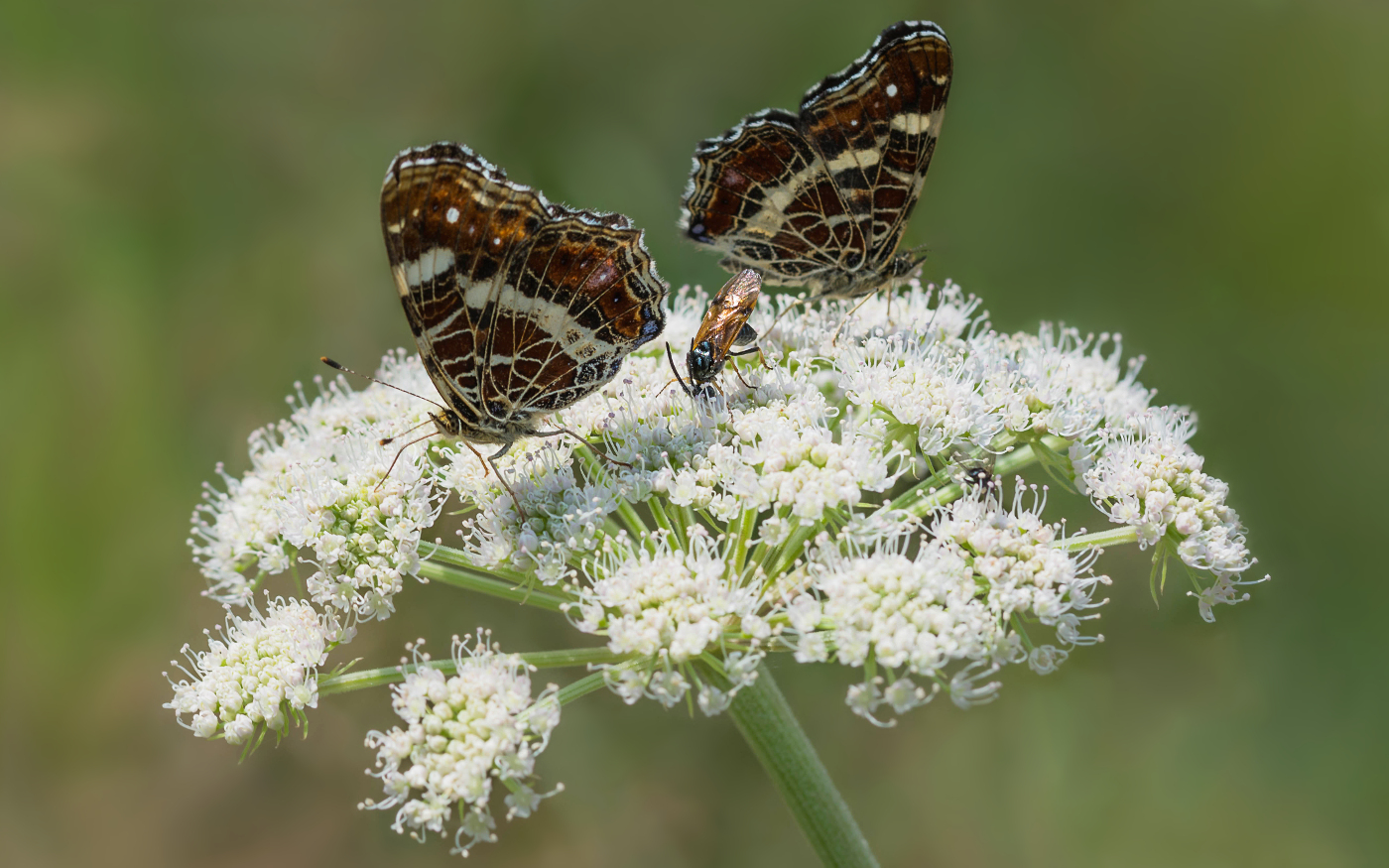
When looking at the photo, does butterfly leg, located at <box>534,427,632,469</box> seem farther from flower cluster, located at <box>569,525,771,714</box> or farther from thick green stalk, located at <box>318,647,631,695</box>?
thick green stalk, located at <box>318,647,631,695</box>

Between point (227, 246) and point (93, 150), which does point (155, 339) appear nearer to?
point (227, 246)

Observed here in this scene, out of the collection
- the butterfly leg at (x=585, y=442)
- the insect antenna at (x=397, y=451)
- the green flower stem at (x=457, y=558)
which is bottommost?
the green flower stem at (x=457, y=558)

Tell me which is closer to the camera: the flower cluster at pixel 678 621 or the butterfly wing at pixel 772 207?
the flower cluster at pixel 678 621

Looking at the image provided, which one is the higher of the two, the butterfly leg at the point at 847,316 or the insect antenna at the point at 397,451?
the butterfly leg at the point at 847,316

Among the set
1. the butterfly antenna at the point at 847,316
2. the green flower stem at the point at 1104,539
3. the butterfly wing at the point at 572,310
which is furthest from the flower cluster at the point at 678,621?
the butterfly antenna at the point at 847,316

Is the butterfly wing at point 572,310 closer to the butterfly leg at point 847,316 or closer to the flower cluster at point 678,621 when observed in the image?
the butterfly leg at point 847,316

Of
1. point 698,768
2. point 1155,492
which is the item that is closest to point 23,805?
point 698,768

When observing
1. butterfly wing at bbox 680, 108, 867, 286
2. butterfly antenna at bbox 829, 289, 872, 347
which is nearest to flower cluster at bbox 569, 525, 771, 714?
butterfly antenna at bbox 829, 289, 872, 347

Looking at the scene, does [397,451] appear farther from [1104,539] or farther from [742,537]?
[1104,539]
